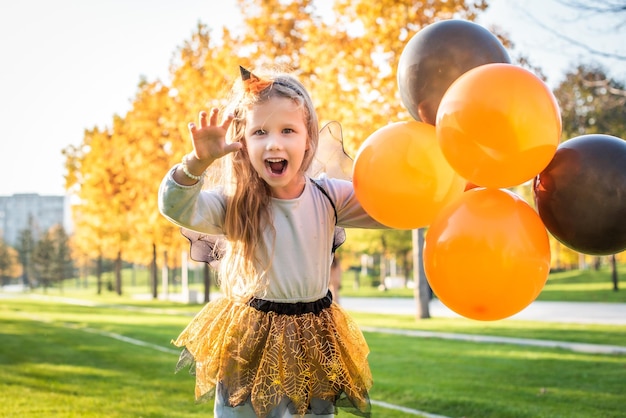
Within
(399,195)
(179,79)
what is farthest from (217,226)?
(179,79)

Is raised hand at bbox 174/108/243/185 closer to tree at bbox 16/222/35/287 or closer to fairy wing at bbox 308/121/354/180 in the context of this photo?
fairy wing at bbox 308/121/354/180

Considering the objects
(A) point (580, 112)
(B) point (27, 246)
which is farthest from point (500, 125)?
(B) point (27, 246)

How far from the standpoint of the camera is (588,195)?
237cm

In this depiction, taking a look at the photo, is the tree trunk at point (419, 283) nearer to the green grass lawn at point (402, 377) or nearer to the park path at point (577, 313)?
the park path at point (577, 313)

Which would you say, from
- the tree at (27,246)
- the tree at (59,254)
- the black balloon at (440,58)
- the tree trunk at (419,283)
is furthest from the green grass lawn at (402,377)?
the tree at (27,246)

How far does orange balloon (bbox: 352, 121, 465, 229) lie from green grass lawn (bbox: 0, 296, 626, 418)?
10.4 feet

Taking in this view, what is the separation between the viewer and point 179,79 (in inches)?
660

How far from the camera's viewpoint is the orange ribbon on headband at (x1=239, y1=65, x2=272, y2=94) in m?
2.64

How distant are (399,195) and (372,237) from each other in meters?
25.7

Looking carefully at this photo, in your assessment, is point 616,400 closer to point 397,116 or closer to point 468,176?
point 468,176

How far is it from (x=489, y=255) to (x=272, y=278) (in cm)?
89

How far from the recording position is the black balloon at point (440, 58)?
271 cm

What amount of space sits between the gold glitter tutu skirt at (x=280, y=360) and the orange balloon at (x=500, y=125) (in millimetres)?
909

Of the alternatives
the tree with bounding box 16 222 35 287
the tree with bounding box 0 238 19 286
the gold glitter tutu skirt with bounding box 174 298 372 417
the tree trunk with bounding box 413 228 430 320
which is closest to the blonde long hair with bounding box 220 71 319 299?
the gold glitter tutu skirt with bounding box 174 298 372 417
